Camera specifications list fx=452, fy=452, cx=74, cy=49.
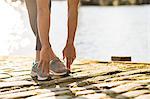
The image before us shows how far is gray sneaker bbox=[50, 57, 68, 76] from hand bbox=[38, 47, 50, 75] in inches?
7.3

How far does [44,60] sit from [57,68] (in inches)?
11.3

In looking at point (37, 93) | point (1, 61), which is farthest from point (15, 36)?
point (37, 93)

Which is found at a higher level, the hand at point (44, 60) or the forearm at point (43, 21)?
the forearm at point (43, 21)

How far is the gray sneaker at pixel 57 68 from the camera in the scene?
12.9 feet

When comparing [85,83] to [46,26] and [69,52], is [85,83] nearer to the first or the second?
[69,52]

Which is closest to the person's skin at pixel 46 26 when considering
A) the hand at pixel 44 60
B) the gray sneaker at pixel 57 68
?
the hand at pixel 44 60

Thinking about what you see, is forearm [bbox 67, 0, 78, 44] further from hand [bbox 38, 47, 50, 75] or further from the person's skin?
hand [bbox 38, 47, 50, 75]

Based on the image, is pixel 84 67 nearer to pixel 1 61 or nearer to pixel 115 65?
pixel 115 65

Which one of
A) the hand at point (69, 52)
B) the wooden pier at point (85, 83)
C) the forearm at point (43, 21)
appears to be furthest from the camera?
the hand at point (69, 52)

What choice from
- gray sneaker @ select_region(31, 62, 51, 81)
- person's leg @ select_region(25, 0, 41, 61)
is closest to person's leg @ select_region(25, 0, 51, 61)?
person's leg @ select_region(25, 0, 41, 61)

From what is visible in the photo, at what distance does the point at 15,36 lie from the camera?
13.9 meters

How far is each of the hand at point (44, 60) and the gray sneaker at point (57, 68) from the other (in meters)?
0.19

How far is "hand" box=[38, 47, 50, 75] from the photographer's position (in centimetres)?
365

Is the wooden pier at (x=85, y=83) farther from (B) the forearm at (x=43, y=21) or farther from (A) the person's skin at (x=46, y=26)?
(B) the forearm at (x=43, y=21)
